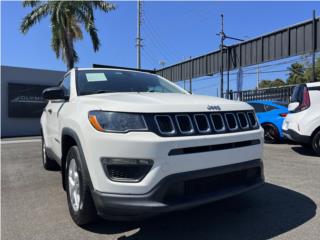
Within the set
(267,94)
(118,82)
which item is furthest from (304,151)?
(267,94)

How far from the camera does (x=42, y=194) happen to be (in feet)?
17.0

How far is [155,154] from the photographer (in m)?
3.09

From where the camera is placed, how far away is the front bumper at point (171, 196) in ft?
10.1

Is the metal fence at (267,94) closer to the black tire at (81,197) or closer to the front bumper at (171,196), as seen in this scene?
the front bumper at (171,196)

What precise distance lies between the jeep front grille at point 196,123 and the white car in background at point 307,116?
192 inches

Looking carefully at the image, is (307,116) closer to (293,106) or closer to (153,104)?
(293,106)

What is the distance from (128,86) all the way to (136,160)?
1.82 meters

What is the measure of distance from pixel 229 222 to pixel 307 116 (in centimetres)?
520

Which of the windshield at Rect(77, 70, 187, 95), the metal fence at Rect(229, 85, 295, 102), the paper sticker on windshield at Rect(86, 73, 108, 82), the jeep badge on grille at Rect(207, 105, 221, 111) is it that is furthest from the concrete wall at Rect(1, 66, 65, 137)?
the jeep badge on grille at Rect(207, 105, 221, 111)

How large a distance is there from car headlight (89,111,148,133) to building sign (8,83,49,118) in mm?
19202

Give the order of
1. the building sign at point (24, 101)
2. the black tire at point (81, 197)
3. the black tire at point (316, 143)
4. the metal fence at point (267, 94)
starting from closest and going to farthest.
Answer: the black tire at point (81, 197)
the black tire at point (316, 143)
the metal fence at point (267, 94)
the building sign at point (24, 101)

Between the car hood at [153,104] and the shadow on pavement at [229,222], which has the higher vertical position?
the car hood at [153,104]

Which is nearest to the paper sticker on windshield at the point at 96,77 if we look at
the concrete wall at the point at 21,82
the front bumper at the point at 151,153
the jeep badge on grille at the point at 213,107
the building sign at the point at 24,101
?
the front bumper at the point at 151,153

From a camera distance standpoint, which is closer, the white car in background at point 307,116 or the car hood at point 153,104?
the car hood at point 153,104
